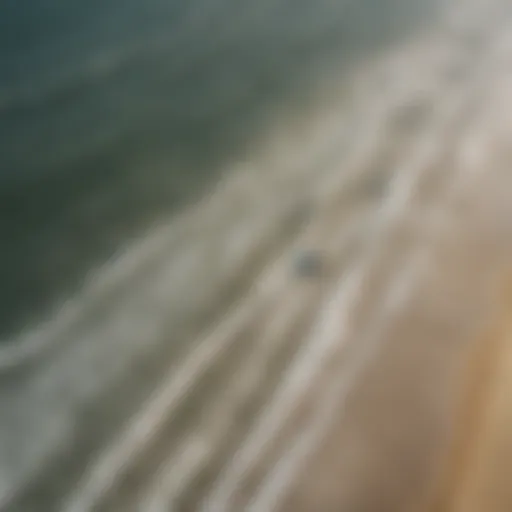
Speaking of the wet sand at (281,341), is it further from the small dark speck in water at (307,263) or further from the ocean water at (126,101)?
the ocean water at (126,101)

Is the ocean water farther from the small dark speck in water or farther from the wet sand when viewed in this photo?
the small dark speck in water

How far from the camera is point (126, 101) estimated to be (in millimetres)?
8133

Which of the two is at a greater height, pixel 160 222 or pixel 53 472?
pixel 160 222

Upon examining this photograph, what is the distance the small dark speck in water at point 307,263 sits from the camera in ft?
19.7

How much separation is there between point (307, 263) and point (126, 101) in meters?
3.37

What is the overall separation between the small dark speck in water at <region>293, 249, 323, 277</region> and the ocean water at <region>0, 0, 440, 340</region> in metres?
1.36

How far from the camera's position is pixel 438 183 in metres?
6.88

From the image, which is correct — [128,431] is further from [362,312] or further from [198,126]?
[198,126]

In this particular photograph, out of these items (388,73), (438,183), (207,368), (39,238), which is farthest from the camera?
(388,73)

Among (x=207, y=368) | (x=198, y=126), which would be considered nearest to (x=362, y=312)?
→ (x=207, y=368)

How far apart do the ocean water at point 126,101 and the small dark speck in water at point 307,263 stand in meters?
1.36

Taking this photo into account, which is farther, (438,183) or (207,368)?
(438,183)

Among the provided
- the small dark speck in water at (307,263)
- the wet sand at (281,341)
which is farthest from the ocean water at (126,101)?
the small dark speck in water at (307,263)

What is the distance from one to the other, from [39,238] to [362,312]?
300 centimetres
